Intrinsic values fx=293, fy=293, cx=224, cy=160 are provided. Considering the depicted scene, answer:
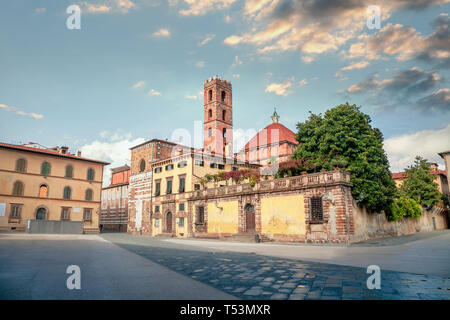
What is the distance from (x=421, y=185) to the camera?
4312 centimetres

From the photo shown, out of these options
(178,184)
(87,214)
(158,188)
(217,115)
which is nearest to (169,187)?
(178,184)

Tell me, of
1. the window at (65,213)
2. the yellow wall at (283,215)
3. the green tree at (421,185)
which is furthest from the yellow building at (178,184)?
the green tree at (421,185)

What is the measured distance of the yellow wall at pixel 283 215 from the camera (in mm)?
22812

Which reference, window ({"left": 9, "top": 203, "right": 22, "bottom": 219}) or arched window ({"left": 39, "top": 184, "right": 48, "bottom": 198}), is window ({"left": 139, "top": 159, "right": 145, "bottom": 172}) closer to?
arched window ({"left": 39, "top": 184, "right": 48, "bottom": 198})

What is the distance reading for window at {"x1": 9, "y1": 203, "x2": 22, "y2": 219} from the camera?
118 feet

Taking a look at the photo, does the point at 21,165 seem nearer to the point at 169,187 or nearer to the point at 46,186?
the point at 46,186

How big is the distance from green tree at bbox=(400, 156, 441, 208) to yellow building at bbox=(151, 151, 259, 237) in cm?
2400

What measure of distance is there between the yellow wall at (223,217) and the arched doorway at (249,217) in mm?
1119

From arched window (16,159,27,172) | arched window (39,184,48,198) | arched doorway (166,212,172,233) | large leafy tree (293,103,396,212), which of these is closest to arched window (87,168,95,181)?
arched window (39,184,48,198)

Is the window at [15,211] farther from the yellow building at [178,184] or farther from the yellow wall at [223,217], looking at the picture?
the yellow wall at [223,217]

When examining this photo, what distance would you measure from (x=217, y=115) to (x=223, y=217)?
25.5 meters

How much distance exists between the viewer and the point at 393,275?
7492mm
